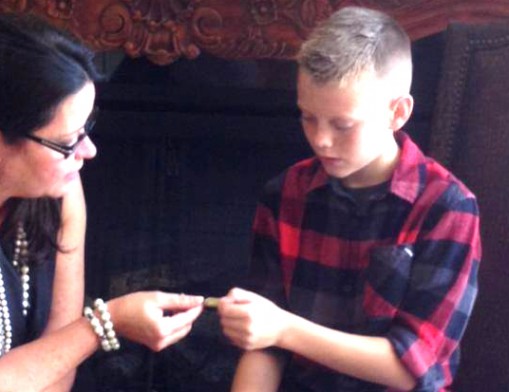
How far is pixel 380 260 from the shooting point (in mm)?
1158

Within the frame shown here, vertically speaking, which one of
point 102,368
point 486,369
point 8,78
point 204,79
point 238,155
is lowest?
point 102,368

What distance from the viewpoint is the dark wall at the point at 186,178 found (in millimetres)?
1762

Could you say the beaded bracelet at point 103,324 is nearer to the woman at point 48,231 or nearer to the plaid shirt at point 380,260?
the woman at point 48,231

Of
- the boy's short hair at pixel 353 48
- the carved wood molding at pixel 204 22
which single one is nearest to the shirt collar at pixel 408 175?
the boy's short hair at pixel 353 48

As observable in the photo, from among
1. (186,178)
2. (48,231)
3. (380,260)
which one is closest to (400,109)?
(380,260)

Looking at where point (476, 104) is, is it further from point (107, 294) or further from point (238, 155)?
point (107, 294)

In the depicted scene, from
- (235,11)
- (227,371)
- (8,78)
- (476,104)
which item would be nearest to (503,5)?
(476,104)

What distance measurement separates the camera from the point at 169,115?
5.80ft

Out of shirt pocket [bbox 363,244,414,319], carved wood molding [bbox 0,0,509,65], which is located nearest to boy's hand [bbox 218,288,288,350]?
shirt pocket [bbox 363,244,414,319]

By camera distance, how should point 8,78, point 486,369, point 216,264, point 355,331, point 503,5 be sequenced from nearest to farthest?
point 8,78 → point 355,331 → point 486,369 → point 503,5 → point 216,264

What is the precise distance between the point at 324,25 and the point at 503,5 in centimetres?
43

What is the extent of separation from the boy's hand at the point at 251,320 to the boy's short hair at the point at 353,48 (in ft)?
0.96

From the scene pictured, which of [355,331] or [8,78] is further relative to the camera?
[355,331]

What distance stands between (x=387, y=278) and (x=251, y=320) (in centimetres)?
18
